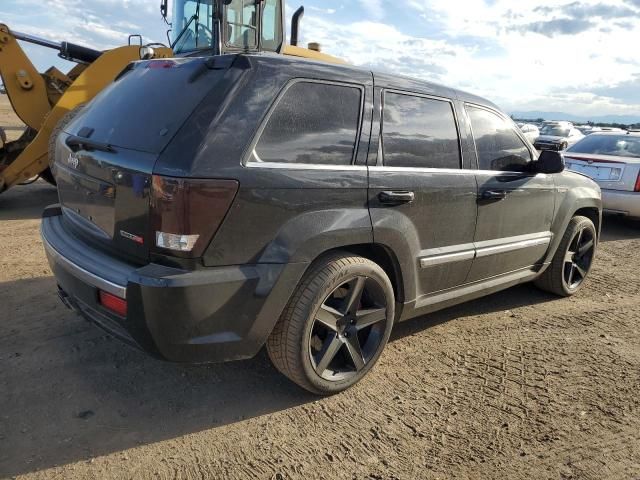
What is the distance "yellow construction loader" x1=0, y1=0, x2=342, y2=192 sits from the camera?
6512mm

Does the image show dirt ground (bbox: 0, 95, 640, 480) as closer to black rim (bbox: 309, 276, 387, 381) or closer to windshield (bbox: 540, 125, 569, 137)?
black rim (bbox: 309, 276, 387, 381)

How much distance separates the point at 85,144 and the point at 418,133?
6.65ft

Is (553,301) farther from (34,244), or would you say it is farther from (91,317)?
(34,244)

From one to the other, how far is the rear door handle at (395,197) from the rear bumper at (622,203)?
6.20 m

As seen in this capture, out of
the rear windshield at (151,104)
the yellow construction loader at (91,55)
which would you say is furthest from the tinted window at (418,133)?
the yellow construction loader at (91,55)

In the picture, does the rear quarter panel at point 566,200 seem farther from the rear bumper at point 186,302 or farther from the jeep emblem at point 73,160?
the jeep emblem at point 73,160

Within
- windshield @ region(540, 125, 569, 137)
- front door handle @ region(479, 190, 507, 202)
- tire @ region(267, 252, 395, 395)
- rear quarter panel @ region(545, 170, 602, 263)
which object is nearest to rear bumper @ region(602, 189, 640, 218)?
rear quarter panel @ region(545, 170, 602, 263)

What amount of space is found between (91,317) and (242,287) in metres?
0.91

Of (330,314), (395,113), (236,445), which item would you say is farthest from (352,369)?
(395,113)

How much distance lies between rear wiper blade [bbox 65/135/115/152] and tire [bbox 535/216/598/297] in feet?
13.1

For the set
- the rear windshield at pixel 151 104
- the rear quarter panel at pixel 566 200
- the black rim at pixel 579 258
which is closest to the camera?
the rear windshield at pixel 151 104

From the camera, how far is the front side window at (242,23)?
643 centimetres

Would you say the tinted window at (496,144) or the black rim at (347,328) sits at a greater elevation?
the tinted window at (496,144)

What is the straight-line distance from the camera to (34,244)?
5.75 meters
